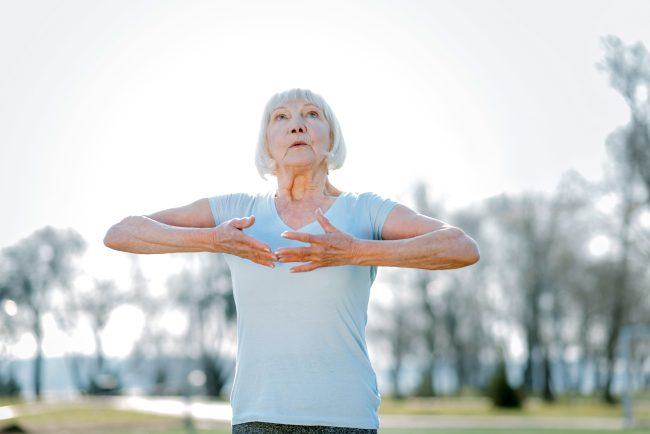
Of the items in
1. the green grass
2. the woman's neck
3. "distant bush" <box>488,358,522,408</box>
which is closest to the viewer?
the woman's neck

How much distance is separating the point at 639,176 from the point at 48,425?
23889 millimetres

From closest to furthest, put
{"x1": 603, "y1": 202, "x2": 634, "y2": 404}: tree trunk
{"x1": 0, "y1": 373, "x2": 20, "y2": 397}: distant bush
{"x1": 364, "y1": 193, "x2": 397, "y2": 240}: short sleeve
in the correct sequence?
{"x1": 364, "y1": 193, "x2": 397, "y2": 240}: short sleeve < {"x1": 0, "y1": 373, "x2": 20, "y2": 397}: distant bush < {"x1": 603, "y1": 202, "x2": 634, "y2": 404}: tree trunk

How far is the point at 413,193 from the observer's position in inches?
1890

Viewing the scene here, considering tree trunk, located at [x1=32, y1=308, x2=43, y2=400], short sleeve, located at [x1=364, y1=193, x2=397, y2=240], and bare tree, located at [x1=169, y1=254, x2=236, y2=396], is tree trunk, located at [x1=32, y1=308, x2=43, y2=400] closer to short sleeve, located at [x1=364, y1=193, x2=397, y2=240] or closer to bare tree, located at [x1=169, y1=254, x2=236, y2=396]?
bare tree, located at [x1=169, y1=254, x2=236, y2=396]

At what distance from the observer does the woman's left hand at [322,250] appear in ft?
8.77

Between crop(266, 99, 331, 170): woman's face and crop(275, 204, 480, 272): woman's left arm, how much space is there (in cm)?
35

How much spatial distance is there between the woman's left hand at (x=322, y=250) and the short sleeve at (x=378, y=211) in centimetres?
29

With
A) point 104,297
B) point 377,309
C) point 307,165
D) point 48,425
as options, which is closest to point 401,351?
point 377,309

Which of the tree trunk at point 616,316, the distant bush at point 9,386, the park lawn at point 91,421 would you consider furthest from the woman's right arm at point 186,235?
the tree trunk at point 616,316

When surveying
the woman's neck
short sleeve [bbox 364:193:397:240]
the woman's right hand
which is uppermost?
the woman's neck

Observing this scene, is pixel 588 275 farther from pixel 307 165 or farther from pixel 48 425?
pixel 307 165

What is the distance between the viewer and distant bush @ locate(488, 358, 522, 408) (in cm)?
3491

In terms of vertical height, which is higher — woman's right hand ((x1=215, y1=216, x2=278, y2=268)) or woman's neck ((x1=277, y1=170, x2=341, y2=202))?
woman's neck ((x1=277, y1=170, x2=341, y2=202))

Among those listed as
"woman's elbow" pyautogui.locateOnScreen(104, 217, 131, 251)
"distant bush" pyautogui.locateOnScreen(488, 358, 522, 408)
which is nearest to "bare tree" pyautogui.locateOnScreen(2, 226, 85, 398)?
"distant bush" pyautogui.locateOnScreen(488, 358, 522, 408)
